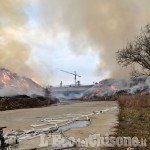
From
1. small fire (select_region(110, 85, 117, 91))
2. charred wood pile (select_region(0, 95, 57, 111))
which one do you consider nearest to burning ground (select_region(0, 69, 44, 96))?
charred wood pile (select_region(0, 95, 57, 111))

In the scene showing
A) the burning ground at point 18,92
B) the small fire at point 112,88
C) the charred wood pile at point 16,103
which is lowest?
the charred wood pile at point 16,103

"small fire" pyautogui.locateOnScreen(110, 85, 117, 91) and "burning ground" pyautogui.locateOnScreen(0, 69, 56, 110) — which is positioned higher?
"small fire" pyautogui.locateOnScreen(110, 85, 117, 91)

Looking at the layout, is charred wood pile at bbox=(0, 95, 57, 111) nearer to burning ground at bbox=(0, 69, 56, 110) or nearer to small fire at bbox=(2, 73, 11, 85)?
burning ground at bbox=(0, 69, 56, 110)

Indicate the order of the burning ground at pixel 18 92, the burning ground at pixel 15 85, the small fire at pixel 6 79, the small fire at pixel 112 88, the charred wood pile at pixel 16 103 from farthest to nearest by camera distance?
the small fire at pixel 112 88, the small fire at pixel 6 79, the burning ground at pixel 15 85, the burning ground at pixel 18 92, the charred wood pile at pixel 16 103

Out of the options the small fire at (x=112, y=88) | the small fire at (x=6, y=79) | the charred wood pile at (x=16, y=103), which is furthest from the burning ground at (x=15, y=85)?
the small fire at (x=112, y=88)

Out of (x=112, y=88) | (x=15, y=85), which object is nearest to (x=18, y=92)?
(x=15, y=85)

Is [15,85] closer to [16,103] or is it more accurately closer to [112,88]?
[16,103]

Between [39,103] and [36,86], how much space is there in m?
11.5

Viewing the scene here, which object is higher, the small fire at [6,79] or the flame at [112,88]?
the flame at [112,88]

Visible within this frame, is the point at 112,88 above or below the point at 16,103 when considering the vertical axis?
above

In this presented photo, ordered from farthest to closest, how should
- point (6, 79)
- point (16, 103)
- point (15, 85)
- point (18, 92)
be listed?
point (15, 85)
point (18, 92)
point (6, 79)
point (16, 103)

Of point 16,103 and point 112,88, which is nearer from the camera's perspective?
point 16,103

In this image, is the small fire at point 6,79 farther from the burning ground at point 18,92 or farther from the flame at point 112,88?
the flame at point 112,88

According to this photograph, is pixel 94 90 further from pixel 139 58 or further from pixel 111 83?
pixel 139 58
